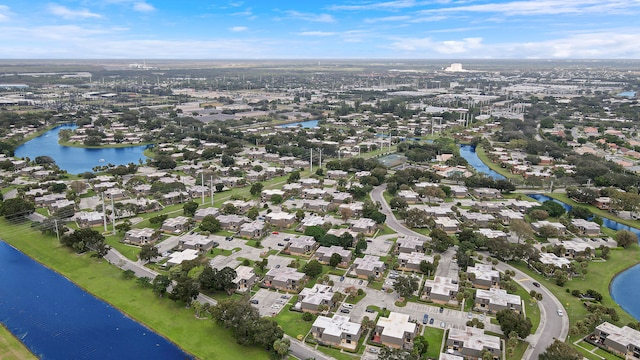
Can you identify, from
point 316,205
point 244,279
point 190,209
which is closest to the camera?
point 244,279

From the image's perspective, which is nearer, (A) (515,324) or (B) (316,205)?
(A) (515,324)

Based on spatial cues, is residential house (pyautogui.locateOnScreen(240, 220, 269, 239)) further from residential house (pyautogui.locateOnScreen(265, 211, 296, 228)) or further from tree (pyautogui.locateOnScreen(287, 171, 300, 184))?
tree (pyautogui.locateOnScreen(287, 171, 300, 184))

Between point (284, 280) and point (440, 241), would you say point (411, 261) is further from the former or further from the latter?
point (284, 280)

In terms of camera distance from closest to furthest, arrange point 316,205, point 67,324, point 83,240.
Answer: point 67,324 < point 83,240 < point 316,205

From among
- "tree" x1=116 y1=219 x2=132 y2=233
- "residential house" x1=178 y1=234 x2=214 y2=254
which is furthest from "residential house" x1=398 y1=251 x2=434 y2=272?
"tree" x1=116 y1=219 x2=132 y2=233

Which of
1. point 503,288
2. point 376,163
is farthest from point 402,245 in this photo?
point 376,163

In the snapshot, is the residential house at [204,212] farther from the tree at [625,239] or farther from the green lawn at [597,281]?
the tree at [625,239]

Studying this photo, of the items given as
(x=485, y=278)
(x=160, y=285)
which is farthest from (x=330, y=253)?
(x=160, y=285)

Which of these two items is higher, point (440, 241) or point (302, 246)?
point (440, 241)
